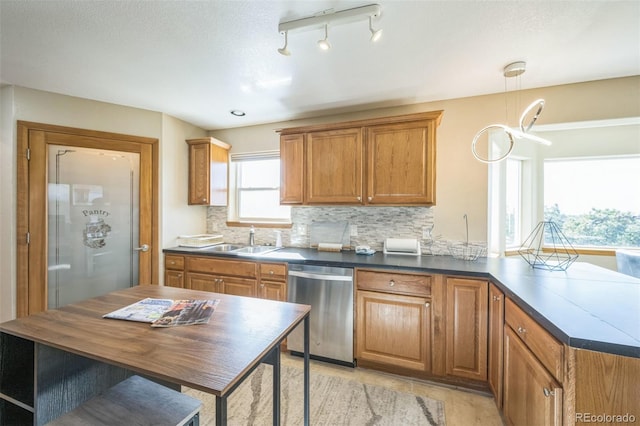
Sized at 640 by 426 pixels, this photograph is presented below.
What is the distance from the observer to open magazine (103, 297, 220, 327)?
1220mm

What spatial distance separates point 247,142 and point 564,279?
11.2ft

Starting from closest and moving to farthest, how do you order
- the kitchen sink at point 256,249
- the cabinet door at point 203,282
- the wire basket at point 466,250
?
the wire basket at point 466,250 < the cabinet door at point 203,282 < the kitchen sink at point 256,249

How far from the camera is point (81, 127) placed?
2592 millimetres

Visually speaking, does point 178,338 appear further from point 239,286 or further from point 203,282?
point 203,282

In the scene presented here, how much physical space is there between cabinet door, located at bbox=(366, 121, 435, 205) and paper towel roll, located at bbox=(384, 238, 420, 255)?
1.35ft

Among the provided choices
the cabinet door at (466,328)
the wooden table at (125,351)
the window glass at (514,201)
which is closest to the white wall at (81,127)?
the wooden table at (125,351)

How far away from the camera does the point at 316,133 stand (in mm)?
2740

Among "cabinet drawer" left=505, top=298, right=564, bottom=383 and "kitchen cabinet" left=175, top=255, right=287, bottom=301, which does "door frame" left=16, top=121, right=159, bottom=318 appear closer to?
"kitchen cabinet" left=175, top=255, right=287, bottom=301

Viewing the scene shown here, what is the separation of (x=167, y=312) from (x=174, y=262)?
1.87 metres

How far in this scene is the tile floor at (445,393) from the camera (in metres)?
1.73

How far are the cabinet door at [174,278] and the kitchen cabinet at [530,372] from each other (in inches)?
119

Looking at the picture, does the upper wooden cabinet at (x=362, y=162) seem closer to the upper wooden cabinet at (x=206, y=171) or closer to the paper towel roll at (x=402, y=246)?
the paper towel roll at (x=402, y=246)

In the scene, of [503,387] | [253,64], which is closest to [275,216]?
[253,64]

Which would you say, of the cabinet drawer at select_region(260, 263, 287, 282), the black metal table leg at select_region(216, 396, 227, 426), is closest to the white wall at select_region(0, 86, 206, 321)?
the cabinet drawer at select_region(260, 263, 287, 282)
